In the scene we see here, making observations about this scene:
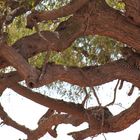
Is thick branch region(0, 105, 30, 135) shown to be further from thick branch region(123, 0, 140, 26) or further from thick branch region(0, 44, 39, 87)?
thick branch region(123, 0, 140, 26)

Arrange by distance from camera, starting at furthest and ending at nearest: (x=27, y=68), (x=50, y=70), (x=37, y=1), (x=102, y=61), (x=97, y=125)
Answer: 1. (x=102, y=61)
2. (x=97, y=125)
3. (x=37, y=1)
4. (x=50, y=70)
5. (x=27, y=68)

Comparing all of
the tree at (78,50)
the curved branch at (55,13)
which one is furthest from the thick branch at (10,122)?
the curved branch at (55,13)

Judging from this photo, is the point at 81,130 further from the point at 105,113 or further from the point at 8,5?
the point at 8,5

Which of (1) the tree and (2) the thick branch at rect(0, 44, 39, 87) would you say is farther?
(1) the tree

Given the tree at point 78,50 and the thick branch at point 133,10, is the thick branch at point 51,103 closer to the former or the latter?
the tree at point 78,50

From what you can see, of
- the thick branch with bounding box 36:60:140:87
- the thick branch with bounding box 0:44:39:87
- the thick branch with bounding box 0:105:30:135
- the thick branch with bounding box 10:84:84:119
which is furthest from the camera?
the thick branch with bounding box 0:105:30:135

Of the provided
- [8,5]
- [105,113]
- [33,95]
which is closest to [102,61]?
[105,113]

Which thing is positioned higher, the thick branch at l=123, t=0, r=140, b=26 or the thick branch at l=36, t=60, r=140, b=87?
the thick branch at l=123, t=0, r=140, b=26

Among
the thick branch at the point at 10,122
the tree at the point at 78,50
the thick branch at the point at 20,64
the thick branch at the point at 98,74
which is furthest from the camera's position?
the thick branch at the point at 10,122

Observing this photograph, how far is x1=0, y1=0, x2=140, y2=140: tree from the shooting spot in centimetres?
465

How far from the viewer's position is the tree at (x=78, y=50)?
4.65m

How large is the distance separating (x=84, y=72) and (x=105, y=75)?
0.70ft

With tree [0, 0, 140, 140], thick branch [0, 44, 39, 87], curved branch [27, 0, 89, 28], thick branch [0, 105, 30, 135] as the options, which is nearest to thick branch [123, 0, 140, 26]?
tree [0, 0, 140, 140]

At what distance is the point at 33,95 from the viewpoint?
17.0 ft
